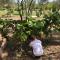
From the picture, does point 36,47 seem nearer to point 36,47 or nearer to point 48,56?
point 36,47

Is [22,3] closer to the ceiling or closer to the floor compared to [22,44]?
closer to the ceiling

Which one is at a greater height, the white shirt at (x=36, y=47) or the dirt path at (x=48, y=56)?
the white shirt at (x=36, y=47)

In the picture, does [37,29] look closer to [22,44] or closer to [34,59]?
[22,44]

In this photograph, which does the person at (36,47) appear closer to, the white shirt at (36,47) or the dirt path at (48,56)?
the white shirt at (36,47)

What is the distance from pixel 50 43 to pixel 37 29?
0.59 metres

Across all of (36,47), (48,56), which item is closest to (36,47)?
(36,47)

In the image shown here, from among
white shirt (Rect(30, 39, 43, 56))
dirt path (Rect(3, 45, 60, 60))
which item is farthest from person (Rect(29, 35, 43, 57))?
dirt path (Rect(3, 45, 60, 60))

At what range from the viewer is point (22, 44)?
690 centimetres

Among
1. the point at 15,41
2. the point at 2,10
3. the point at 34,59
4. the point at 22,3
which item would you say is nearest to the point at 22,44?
the point at 15,41

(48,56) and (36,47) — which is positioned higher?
(36,47)

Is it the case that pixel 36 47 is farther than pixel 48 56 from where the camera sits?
No

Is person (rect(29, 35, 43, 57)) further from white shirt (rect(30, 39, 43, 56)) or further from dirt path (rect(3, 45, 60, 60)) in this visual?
dirt path (rect(3, 45, 60, 60))

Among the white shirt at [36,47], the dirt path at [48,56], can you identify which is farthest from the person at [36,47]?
the dirt path at [48,56]

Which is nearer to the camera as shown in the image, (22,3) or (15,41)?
(15,41)
